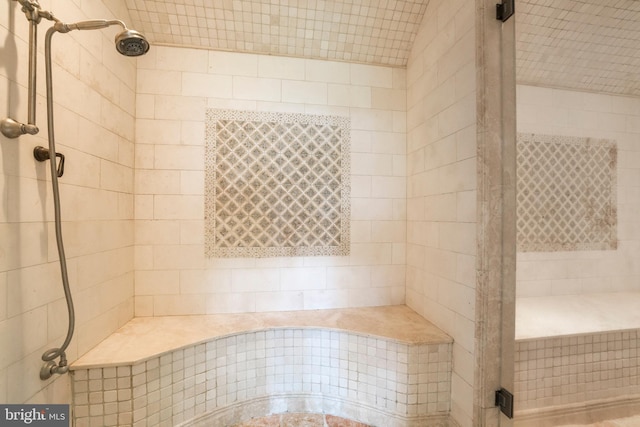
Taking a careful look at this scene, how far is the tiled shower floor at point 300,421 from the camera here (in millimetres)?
1453

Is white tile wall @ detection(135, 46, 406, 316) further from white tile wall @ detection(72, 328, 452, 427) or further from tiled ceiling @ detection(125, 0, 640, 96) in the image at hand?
white tile wall @ detection(72, 328, 452, 427)

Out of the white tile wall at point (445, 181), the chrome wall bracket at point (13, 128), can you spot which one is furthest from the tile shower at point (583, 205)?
the chrome wall bracket at point (13, 128)

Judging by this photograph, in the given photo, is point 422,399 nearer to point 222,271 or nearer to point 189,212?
point 222,271

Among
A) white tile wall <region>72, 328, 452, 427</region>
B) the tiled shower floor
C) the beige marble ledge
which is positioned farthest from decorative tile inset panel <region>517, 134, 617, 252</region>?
the tiled shower floor

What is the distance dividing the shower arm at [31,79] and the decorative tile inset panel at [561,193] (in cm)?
279

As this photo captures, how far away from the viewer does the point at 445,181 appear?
4.84 feet

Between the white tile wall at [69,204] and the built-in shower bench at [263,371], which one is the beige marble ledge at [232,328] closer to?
the built-in shower bench at [263,371]

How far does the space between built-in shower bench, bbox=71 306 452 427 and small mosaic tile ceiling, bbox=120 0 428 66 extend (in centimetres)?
183

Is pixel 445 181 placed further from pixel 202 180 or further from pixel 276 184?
pixel 202 180

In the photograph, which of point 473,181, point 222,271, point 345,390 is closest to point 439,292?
point 473,181

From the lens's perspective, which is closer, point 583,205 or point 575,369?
point 575,369

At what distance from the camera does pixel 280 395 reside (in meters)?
1.53

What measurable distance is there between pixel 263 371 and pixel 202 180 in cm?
127

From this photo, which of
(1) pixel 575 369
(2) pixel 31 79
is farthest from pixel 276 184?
(1) pixel 575 369
